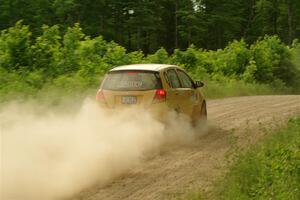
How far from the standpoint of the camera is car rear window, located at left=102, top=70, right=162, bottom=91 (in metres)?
11.9

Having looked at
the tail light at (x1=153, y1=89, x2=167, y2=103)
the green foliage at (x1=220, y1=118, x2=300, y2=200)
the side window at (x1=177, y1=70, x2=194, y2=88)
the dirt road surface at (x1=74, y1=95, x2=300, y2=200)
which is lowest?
the dirt road surface at (x1=74, y1=95, x2=300, y2=200)

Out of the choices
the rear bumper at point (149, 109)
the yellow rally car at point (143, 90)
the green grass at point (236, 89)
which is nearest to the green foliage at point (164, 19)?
the green grass at point (236, 89)

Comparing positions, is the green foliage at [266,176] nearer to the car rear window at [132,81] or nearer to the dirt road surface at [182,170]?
the dirt road surface at [182,170]

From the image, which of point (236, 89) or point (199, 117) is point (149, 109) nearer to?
point (199, 117)

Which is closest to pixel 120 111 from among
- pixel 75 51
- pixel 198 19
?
pixel 75 51

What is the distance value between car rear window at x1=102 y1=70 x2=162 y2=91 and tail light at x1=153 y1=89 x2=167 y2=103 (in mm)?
110

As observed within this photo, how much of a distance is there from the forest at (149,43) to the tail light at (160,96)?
5751 millimetres

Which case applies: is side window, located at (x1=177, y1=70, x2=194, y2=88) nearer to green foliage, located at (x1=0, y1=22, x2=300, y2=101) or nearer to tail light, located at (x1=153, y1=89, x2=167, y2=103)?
tail light, located at (x1=153, y1=89, x2=167, y2=103)

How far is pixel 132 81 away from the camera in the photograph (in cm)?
1195

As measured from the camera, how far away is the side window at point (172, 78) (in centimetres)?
1250

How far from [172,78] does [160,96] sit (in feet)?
3.50

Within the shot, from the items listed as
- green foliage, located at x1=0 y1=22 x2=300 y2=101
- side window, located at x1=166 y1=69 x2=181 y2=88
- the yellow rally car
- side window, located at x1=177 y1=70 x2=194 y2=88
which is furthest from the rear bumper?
green foliage, located at x1=0 y1=22 x2=300 y2=101

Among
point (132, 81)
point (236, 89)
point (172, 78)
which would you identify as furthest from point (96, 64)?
point (132, 81)

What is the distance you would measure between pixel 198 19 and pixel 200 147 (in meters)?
53.5
